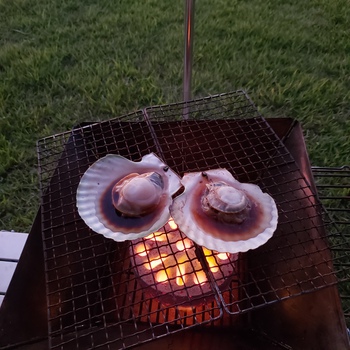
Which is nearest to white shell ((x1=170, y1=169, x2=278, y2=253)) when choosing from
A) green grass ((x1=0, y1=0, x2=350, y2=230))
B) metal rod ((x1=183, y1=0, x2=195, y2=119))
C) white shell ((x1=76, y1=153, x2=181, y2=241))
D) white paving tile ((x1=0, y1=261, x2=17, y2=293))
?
white shell ((x1=76, y1=153, x2=181, y2=241))

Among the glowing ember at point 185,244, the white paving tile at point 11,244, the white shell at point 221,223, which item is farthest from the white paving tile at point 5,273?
the white shell at point 221,223

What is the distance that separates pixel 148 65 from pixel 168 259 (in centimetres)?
189

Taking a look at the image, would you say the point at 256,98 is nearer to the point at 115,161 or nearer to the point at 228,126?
the point at 228,126

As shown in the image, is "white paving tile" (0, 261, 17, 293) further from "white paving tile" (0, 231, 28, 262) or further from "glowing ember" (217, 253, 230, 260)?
"glowing ember" (217, 253, 230, 260)

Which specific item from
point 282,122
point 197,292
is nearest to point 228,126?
point 282,122

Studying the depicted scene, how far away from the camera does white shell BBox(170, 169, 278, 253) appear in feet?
3.36

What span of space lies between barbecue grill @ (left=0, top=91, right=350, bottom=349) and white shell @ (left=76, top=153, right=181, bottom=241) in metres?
0.07

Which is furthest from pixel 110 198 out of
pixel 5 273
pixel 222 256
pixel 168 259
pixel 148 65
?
pixel 148 65

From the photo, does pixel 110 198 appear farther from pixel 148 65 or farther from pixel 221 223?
pixel 148 65

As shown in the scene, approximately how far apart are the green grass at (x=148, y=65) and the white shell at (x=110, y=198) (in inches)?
32.8

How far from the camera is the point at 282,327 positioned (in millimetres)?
1097

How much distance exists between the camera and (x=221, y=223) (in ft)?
3.53

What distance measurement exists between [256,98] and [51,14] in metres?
1.91

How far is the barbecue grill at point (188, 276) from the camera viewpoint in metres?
1.02
